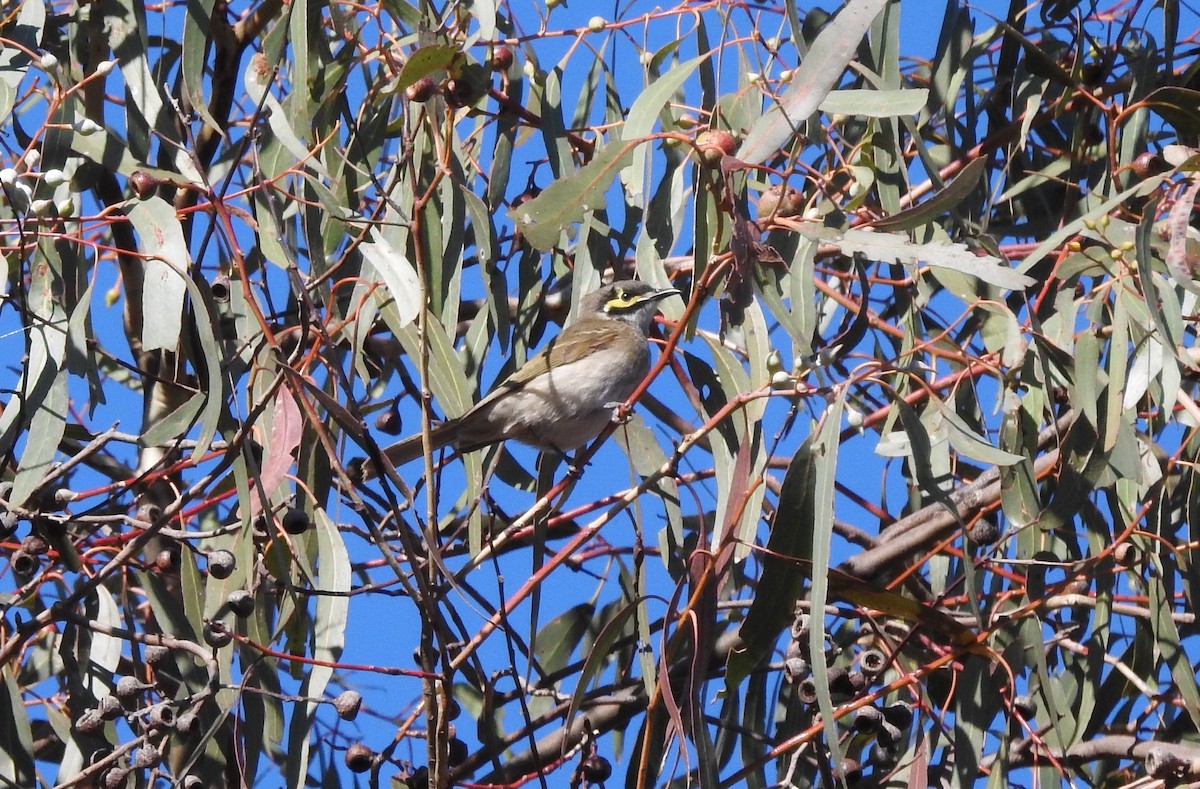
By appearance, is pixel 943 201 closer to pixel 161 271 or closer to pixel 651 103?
pixel 651 103

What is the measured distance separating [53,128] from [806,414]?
211 centimetres

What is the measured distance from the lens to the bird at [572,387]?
4.12 m

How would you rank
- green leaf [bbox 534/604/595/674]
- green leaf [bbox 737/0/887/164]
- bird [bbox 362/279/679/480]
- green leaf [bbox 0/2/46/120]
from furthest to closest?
1. green leaf [bbox 534/604/595/674]
2. bird [bbox 362/279/679/480]
3. green leaf [bbox 0/2/46/120]
4. green leaf [bbox 737/0/887/164]

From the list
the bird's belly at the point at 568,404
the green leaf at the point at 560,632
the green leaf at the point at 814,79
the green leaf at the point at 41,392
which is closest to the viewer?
the green leaf at the point at 814,79

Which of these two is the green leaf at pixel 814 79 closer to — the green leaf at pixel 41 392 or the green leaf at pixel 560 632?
the green leaf at pixel 41 392

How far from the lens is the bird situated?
13.5ft

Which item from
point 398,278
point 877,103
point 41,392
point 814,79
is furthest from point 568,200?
point 41,392

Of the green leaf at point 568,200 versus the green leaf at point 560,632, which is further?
the green leaf at point 560,632

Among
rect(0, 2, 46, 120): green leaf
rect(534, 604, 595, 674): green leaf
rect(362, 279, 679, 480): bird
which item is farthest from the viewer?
rect(534, 604, 595, 674): green leaf

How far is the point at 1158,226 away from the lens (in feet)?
11.4

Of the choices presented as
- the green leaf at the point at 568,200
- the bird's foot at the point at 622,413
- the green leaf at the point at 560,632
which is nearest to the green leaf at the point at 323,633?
the bird's foot at the point at 622,413

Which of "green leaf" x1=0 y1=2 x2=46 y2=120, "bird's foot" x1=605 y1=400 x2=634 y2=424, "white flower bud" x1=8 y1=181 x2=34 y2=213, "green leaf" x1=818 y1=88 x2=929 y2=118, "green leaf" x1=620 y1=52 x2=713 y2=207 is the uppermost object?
"green leaf" x1=0 y1=2 x2=46 y2=120

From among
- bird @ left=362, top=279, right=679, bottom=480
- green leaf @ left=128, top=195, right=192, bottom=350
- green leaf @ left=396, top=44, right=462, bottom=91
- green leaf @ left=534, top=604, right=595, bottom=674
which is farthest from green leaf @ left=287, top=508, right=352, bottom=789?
green leaf @ left=534, top=604, right=595, bottom=674

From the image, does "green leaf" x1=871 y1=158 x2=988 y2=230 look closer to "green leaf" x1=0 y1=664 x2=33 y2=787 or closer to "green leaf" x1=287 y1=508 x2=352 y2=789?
"green leaf" x1=287 y1=508 x2=352 y2=789
